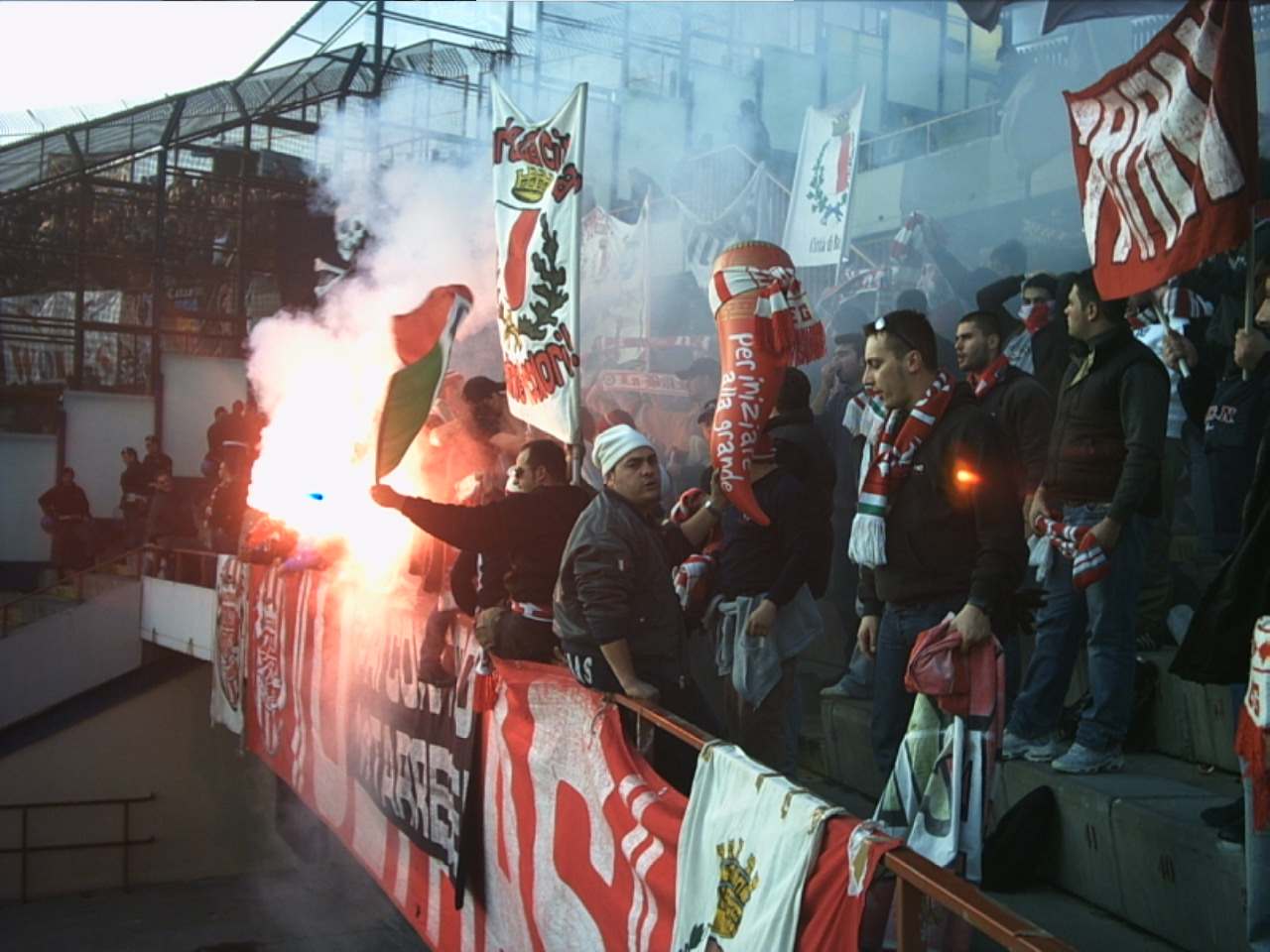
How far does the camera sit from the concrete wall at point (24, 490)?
18.8 metres

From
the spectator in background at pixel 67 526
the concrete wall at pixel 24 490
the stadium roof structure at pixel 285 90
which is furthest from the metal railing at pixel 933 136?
the concrete wall at pixel 24 490

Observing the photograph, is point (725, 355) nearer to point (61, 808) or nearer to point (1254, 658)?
point (1254, 658)

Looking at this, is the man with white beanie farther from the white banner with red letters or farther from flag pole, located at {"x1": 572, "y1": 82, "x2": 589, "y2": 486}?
flag pole, located at {"x1": 572, "y1": 82, "x2": 589, "y2": 486}

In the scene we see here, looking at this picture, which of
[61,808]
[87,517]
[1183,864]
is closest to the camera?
[1183,864]

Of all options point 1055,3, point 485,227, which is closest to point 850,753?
point 1055,3

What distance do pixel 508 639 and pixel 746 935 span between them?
240cm

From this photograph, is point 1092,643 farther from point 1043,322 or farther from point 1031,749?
point 1043,322

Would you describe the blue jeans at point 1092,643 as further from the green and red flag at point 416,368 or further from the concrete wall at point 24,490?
the concrete wall at point 24,490

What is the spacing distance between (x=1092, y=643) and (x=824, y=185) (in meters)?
4.73

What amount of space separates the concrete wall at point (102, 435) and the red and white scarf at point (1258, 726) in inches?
732

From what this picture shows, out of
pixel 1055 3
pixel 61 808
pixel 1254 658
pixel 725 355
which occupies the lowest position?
pixel 61 808

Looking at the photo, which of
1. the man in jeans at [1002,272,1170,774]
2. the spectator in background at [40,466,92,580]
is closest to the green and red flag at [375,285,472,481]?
the man in jeans at [1002,272,1170,774]

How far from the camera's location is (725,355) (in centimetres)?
522

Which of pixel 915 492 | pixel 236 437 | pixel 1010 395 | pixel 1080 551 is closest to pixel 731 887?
pixel 915 492
